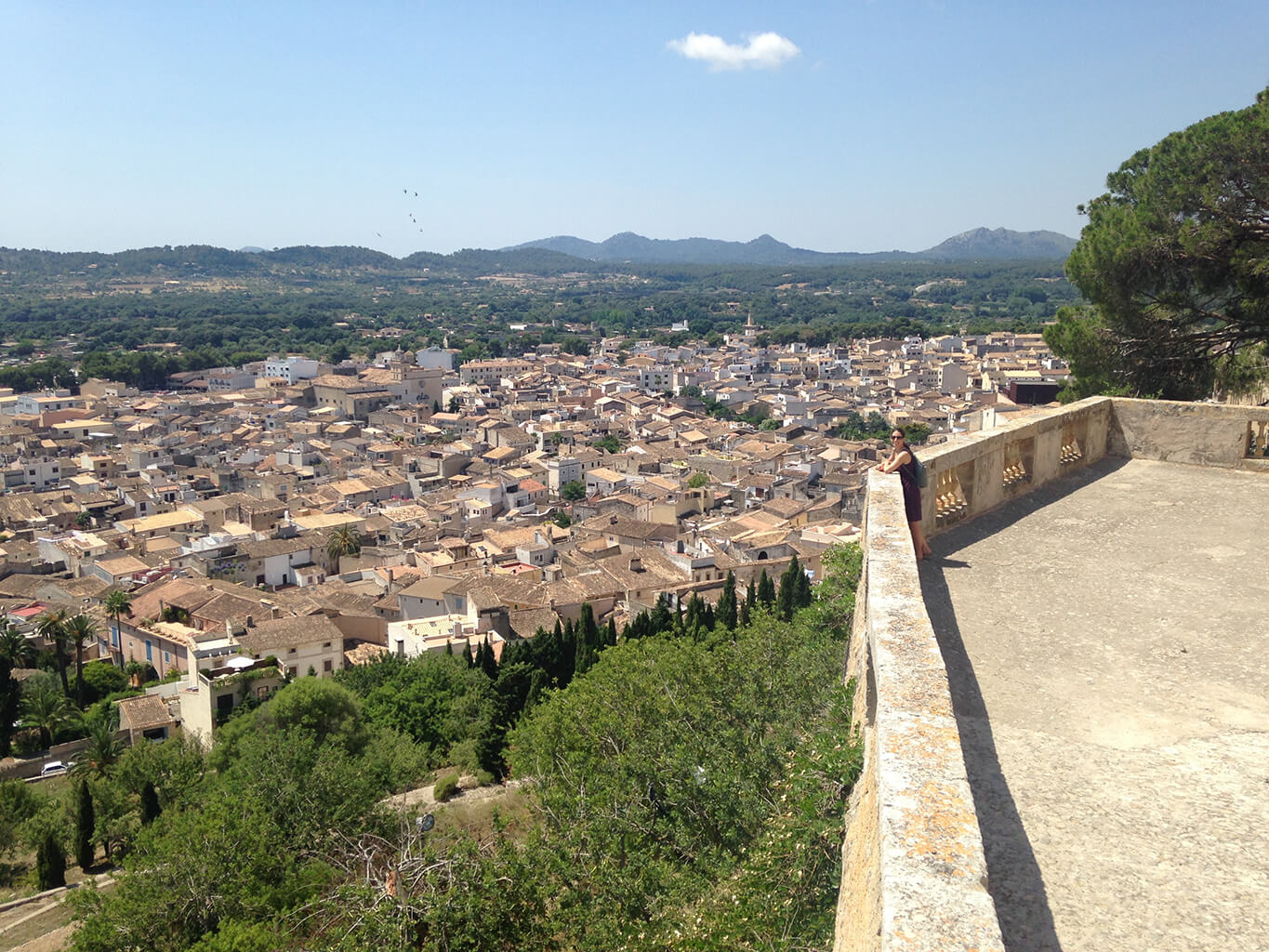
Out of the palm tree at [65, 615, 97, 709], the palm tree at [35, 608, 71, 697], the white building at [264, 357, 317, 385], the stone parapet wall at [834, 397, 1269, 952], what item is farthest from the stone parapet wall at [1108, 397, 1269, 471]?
the white building at [264, 357, 317, 385]

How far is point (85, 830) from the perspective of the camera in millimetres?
18484

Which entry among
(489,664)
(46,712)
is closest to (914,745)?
(489,664)

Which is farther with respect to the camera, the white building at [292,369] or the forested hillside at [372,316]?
the forested hillside at [372,316]

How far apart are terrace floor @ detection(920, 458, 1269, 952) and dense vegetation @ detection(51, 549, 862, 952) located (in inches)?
28.3

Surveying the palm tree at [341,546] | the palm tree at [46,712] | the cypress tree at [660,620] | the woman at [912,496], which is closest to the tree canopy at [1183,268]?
the woman at [912,496]

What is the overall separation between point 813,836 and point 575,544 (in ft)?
105

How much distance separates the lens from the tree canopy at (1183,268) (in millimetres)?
10695

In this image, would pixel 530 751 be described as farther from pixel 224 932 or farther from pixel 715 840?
pixel 715 840

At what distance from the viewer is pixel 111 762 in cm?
2169

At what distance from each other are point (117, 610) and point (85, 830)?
44.3 ft

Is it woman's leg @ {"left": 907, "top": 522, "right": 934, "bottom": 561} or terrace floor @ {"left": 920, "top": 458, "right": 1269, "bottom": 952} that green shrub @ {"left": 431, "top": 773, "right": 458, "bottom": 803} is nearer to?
terrace floor @ {"left": 920, "top": 458, "right": 1269, "bottom": 952}

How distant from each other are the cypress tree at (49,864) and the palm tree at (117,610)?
13.5 m

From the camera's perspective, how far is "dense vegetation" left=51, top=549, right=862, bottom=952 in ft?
16.3

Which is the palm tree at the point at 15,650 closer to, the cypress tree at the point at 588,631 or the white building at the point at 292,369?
the cypress tree at the point at 588,631
